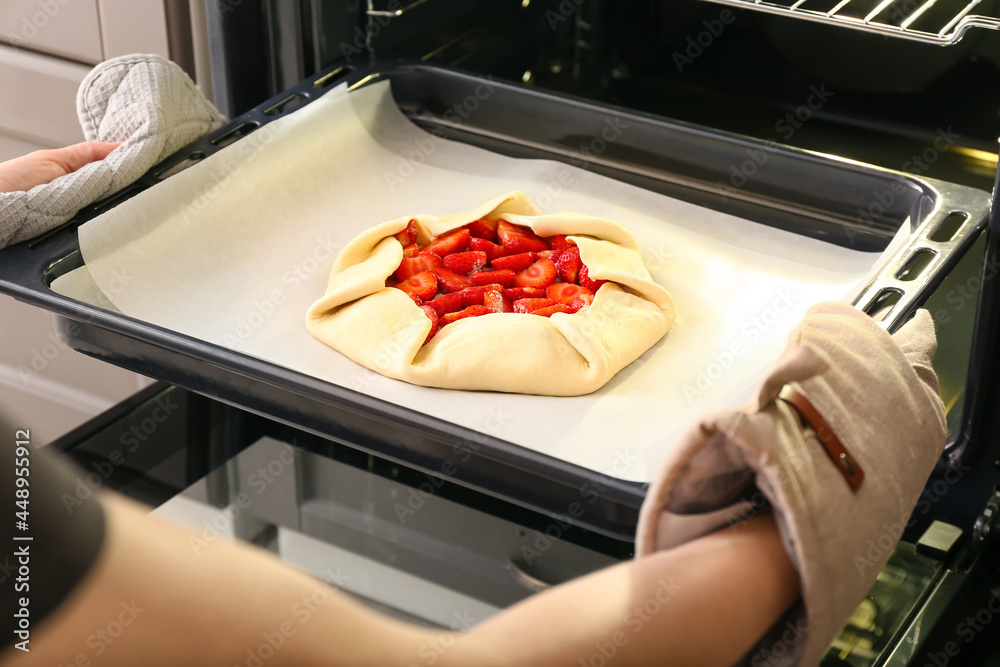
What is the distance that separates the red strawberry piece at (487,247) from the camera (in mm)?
1027

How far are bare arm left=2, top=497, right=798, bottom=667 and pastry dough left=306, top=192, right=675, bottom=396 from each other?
343mm

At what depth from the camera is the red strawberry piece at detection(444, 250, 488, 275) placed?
3.30 feet

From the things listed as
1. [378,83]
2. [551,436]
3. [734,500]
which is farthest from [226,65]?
[734,500]

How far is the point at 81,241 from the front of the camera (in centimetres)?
91

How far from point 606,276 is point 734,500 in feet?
1.41

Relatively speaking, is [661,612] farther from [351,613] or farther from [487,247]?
[487,247]

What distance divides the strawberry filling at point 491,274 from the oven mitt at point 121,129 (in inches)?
9.9

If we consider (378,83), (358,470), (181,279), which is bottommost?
(358,470)

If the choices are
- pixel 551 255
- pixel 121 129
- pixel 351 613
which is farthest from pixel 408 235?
pixel 351 613

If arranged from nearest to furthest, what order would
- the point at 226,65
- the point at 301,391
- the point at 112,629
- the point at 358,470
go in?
the point at 112,629 < the point at 301,391 < the point at 358,470 < the point at 226,65

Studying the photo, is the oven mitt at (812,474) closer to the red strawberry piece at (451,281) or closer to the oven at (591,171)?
the oven at (591,171)

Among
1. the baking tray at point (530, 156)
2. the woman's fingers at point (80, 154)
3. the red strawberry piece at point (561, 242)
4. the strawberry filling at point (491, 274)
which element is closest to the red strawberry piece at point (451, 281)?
the strawberry filling at point (491, 274)

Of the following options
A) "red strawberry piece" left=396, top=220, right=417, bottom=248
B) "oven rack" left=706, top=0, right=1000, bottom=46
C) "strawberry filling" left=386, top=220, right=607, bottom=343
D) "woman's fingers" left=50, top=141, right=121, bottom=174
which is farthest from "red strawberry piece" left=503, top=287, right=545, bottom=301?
"woman's fingers" left=50, top=141, right=121, bottom=174

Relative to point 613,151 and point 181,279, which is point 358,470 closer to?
point 181,279
